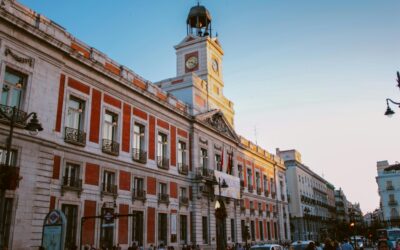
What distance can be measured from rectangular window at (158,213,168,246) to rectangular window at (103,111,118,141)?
22.4ft

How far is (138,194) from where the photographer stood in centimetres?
2481

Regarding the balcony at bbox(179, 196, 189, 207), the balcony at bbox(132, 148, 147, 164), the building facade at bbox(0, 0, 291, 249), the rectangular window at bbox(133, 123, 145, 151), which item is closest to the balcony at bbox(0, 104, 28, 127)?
the building facade at bbox(0, 0, 291, 249)

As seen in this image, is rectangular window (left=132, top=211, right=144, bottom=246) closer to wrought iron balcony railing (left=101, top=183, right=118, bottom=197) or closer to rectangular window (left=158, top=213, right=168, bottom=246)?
rectangular window (left=158, top=213, right=168, bottom=246)

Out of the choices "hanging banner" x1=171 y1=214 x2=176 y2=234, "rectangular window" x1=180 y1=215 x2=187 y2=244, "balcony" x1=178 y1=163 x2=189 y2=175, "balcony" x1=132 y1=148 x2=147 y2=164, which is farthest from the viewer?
"balcony" x1=178 y1=163 x2=189 y2=175

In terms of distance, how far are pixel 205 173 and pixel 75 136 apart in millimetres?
14203

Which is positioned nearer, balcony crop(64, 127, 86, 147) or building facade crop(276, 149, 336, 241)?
balcony crop(64, 127, 86, 147)

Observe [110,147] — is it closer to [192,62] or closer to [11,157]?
[11,157]

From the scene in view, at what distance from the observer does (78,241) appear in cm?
1941

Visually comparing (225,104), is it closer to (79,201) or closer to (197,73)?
(197,73)

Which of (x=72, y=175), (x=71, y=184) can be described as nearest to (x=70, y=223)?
(x=71, y=184)

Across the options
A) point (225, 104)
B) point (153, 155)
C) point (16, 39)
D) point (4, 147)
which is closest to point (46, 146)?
point (4, 147)

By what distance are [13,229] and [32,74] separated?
276 inches

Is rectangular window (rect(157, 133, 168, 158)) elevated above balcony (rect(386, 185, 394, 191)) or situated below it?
below

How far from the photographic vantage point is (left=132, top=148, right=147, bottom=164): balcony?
2495 cm
